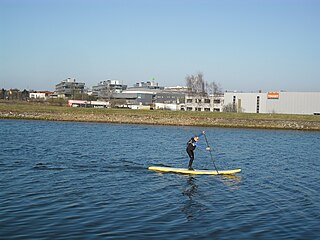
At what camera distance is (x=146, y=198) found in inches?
692

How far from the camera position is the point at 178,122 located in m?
76.4

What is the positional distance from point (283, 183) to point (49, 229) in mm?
13827

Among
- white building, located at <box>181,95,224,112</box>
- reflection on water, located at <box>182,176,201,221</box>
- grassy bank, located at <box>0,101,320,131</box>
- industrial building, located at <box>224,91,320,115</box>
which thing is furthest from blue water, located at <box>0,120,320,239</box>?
white building, located at <box>181,95,224,112</box>

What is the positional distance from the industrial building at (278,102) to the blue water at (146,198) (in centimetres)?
7418

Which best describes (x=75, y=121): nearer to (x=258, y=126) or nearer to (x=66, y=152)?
(x=258, y=126)

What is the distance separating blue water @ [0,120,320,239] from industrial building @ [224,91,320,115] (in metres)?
74.2

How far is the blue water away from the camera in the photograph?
13.4 m

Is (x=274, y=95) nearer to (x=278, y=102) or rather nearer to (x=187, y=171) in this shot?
(x=278, y=102)

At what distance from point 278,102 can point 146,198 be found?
91.2 m

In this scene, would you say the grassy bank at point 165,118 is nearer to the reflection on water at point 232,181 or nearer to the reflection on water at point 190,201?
the reflection on water at point 232,181

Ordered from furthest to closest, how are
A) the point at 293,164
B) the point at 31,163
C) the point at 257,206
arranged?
the point at 293,164 < the point at 31,163 < the point at 257,206

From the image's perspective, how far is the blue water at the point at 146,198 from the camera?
13.4 meters

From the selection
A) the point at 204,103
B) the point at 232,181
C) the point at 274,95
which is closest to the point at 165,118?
the point at 274,95

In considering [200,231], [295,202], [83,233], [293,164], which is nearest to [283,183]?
[295,202]
